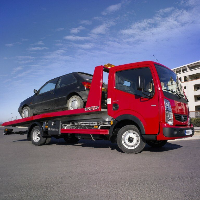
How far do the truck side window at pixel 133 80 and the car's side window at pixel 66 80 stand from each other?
1676 mm

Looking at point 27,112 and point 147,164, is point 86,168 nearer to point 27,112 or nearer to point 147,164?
point 147,164

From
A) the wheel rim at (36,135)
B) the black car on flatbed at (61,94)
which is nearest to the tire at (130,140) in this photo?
the black car on flatbed at (61,94)

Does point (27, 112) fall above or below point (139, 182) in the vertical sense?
above

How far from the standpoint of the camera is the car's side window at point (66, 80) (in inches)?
266

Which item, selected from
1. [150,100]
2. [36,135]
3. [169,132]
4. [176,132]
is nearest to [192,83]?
[36,135]

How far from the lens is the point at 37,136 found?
7.82 m

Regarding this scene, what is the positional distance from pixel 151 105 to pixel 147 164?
5.20 ft

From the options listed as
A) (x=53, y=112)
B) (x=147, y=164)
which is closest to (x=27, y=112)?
(x=53, y=112)

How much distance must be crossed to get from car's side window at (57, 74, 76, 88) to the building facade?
136 ft

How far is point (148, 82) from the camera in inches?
207

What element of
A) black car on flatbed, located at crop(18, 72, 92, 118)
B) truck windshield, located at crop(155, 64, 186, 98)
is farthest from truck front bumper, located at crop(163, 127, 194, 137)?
black car on flatbed, located at crop(18, 72, 92, 118)

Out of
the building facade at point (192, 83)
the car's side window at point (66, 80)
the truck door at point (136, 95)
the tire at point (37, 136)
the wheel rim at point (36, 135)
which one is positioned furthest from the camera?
the building facade at point (192, 83)

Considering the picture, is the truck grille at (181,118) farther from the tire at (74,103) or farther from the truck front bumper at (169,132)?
the tire at (74,103)

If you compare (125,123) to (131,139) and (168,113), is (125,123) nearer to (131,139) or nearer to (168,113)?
(131,139)
